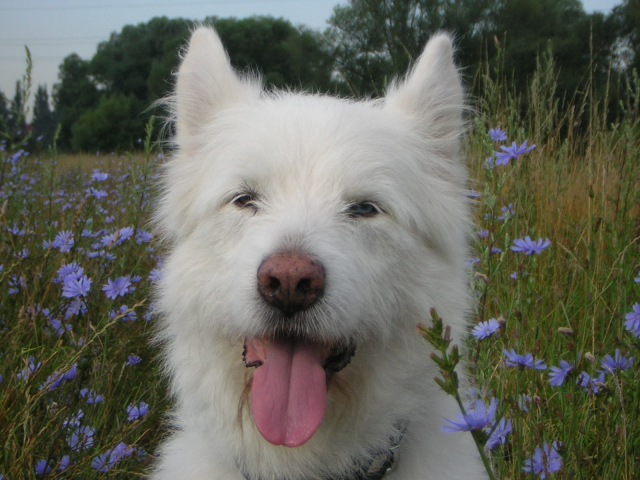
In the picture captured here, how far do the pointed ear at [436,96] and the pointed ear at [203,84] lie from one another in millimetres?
816

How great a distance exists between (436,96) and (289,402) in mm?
1687

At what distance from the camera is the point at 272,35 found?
42.6 meters

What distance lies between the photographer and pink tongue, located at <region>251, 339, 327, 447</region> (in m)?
1.93

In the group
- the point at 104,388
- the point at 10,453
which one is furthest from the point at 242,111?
the point at 10,453

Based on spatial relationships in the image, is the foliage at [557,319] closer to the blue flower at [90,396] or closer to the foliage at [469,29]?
the blue flower at [90,396]

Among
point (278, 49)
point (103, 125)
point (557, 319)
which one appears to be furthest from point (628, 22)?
point (103, 125)

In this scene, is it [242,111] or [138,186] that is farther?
[138,186]

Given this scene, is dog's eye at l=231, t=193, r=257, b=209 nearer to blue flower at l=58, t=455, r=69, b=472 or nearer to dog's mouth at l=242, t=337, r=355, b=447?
dog's mouth at l=242, t=337, r=355, b=447

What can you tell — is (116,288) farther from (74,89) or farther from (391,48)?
(74,89)

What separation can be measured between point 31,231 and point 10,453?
2.11 m

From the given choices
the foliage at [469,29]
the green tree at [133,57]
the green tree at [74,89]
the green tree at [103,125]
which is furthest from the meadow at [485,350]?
the green tree at [74,89]

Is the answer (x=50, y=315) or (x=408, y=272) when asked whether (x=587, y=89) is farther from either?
(x=50, y=315)

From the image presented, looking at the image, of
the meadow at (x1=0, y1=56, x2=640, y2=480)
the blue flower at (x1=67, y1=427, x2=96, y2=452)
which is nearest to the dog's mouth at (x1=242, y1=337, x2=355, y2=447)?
the meadow at (x1=0, y1=56, x2=640, y2=480)

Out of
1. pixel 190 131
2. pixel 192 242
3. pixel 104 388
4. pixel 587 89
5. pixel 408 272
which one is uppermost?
pixel 587 89
